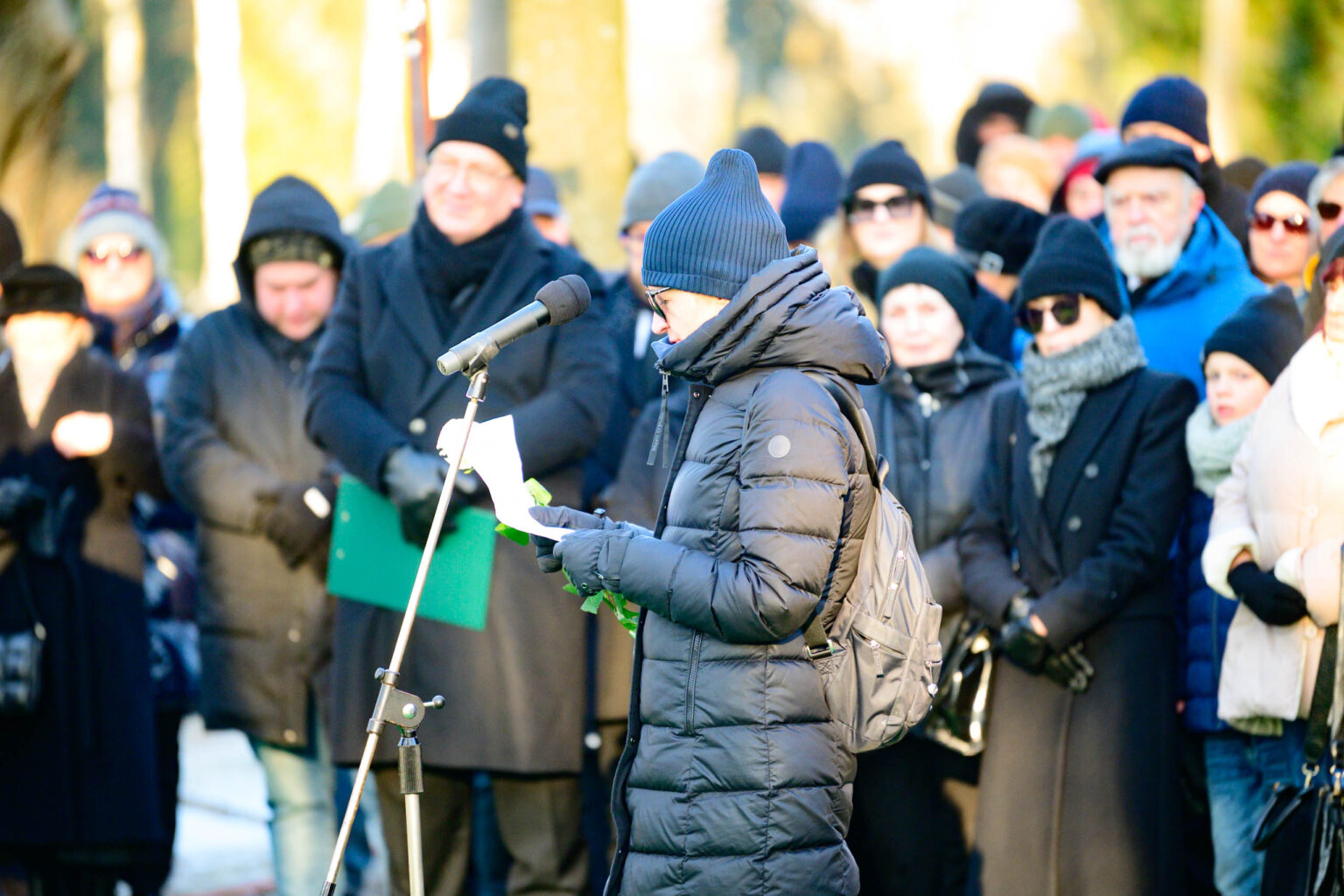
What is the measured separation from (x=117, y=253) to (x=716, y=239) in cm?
453

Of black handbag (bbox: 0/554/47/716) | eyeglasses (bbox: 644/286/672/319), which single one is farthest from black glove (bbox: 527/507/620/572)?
black handbag (bbox: 0/554/47/716)

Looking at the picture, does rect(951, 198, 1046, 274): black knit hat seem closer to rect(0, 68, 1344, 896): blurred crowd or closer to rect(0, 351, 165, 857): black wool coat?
rect(0, 68, 1344, 896): blurred crowd

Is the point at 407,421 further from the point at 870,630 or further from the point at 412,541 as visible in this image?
the point at 870,630

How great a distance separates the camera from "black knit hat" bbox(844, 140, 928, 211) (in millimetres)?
6801

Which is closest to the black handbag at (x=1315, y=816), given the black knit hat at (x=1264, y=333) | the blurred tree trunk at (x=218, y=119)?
the black knit hat at (x=1264, y=333)

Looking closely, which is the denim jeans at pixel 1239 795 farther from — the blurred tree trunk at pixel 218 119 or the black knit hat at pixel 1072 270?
the blurred tree trunk at pixel 218 119

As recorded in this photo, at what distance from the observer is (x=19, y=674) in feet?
20.3

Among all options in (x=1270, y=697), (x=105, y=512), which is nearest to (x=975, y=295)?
(x=1270, y=697)

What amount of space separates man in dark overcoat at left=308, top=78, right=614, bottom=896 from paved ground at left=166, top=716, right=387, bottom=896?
3.12 ft

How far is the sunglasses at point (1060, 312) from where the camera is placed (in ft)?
18.5

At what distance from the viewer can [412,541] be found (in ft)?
18.8

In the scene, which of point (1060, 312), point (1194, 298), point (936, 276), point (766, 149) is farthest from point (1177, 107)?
point (766, 149)

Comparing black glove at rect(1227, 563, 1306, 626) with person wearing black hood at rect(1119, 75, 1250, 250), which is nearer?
black glove at rect(1227, 563, 1306, 626)

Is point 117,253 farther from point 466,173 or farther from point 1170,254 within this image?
point 1170,254
